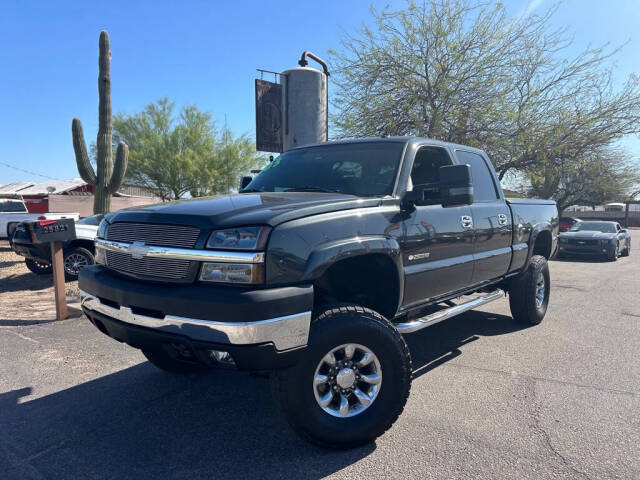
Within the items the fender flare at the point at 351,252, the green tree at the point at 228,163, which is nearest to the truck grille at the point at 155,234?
the fender flare at the point at 351,252

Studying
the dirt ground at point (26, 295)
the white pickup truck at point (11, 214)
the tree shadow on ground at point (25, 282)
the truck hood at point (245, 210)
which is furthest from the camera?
the white pickup truck at point (11, 214)

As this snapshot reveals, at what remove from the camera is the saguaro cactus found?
12.5m

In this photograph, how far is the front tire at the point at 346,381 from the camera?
2527mm

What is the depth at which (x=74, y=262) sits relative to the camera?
852 centimetres

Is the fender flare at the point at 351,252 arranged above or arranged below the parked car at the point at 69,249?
above

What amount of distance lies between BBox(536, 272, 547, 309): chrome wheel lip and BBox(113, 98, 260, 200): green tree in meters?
22.9

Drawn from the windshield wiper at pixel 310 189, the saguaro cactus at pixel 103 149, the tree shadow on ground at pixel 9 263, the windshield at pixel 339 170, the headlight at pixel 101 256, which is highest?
the saguaro cactus at pixel 103 149

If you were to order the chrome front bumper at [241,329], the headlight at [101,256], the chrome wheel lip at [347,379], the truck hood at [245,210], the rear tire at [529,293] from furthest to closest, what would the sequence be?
the rear tire at [529,293] → the headlight at [101,256] → the chrome wheel lip at [347,379] → the truck hood at [245,210] → the chrome front bumper at [241,329]

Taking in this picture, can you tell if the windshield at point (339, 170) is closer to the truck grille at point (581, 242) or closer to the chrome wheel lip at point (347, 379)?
the chrome wheel lip at point (347, 379)

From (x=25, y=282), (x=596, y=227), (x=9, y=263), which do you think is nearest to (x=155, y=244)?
(x=25, y=282)

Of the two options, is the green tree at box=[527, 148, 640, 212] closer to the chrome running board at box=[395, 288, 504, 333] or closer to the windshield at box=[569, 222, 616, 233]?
the windshield at box=[569, 222, 616, 233]

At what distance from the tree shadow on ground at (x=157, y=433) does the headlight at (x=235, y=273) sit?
110cm

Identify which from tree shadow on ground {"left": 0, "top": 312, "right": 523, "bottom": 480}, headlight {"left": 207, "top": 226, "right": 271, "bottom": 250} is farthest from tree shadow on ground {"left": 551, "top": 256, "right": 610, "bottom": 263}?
headlight {"left": 207, "top": 226, "right": 271, "bottom": 250}

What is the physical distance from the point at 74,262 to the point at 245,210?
23.9 feet
